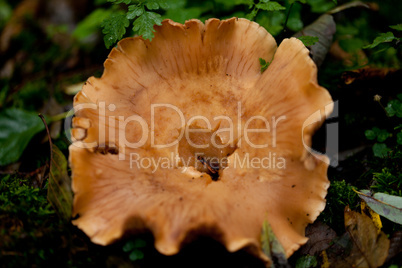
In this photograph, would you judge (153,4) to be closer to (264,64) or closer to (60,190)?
(264,64)

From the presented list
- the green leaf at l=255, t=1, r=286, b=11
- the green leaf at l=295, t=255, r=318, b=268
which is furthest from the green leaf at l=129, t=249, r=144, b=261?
the green leaf at l=255, t=1, r=286, b=11

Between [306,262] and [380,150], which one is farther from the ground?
[380,150]

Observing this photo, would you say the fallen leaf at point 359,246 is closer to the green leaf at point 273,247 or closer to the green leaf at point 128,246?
the green leaf at point 273,247

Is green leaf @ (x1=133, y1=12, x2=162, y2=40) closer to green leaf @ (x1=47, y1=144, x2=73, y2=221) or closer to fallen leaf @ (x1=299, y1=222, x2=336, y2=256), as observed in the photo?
green leaf @ (x1=47, y1=144, x2=73, y2=221)

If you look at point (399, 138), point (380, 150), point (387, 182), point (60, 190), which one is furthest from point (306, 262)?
point (60, 190)

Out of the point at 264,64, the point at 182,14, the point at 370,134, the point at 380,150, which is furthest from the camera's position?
the point at 182,14

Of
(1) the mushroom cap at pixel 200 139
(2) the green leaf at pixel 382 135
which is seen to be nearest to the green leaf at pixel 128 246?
(1) the mushroom cap at pixel 200 139

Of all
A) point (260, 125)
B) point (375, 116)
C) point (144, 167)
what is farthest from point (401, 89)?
point (144, 167)

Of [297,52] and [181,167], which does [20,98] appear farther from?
[297,52]
